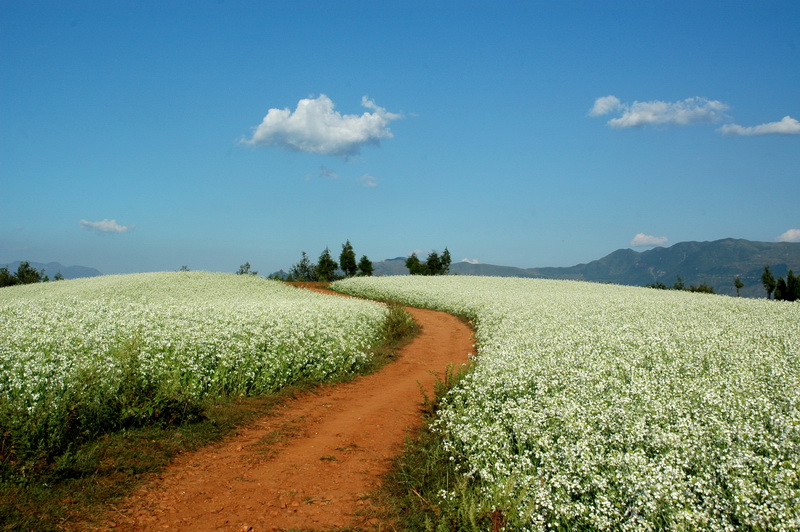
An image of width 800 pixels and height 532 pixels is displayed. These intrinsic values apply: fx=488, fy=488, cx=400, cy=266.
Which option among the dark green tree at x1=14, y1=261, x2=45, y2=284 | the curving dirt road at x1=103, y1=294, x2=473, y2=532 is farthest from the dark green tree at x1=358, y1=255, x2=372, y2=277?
the curving dirt road at x1=103, y1=294, x2=473, y2=532

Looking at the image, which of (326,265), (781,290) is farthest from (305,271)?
(781,290)

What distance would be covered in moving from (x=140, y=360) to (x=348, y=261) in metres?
66.2

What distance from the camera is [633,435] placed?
628 centimetres

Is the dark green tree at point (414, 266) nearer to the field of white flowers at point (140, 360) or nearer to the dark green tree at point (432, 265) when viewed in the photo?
the dark green tree at point (432, 265)

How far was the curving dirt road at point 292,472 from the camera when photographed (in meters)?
6.45

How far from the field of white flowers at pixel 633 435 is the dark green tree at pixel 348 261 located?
6392 cm

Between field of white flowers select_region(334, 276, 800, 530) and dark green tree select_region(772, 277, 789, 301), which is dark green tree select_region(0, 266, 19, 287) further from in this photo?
dark green tree select_region(772, 277, 789, 301)

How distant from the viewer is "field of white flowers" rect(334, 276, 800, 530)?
4.96 metres

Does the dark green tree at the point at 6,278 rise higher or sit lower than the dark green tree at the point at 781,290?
higher

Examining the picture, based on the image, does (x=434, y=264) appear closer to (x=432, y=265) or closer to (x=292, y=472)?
(x=432, y=265)

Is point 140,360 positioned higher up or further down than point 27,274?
further down

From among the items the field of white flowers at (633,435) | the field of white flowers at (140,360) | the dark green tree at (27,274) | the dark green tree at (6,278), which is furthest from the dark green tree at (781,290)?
the dark green tree at (6,278)

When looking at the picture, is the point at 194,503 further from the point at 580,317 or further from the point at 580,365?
the point at 580,317

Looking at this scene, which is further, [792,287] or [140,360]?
[792,287]
